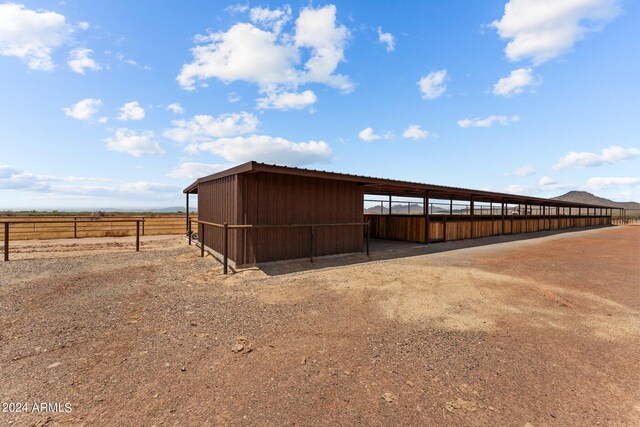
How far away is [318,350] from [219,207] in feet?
23.2

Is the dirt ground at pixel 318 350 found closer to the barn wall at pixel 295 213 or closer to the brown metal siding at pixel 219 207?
the barn wall at pixel 295 213

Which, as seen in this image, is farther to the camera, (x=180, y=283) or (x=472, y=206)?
(x=472, y=206)

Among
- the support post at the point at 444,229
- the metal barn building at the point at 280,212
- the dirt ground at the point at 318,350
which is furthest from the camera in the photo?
the support post at the point at 444,229

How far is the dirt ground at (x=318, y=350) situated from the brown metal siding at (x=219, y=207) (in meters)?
1.91

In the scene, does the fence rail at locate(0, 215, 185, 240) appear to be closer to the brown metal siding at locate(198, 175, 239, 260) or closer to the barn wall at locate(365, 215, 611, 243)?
the brown metal siding at locate(198, 175, 239, 260)

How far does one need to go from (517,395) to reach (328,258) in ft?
22.5

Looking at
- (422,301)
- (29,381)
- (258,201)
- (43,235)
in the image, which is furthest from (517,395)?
(43,235)

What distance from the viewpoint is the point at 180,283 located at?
20.7ft

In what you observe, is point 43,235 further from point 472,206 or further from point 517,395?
point 472,206

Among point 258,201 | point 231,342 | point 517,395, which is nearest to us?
point 517,395

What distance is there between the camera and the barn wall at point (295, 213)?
7.81 metres

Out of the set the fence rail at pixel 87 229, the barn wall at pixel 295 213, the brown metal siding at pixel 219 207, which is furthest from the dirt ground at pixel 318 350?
the fence rail at pixel 87 229

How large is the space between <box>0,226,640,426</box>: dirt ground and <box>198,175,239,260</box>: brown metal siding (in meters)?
1.91

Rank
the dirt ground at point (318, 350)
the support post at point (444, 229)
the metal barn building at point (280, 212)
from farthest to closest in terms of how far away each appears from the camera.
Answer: the support post at point (444, 229) < the metal barn building at point (280, 212) < the dirt ground at point (318, 350)
